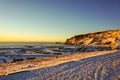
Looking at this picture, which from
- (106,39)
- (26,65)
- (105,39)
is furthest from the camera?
(105,39)

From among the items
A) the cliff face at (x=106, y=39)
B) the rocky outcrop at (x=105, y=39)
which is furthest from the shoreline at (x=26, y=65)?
the cliff face at (x=106, y=39)

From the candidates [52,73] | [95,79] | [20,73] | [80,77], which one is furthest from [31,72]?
[95,79]

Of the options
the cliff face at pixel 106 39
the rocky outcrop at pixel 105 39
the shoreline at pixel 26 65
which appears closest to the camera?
the shoreline at pixel 26 65

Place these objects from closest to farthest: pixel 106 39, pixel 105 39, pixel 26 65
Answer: pixel 26 65 < pixel 106 39 < pixel 105 39

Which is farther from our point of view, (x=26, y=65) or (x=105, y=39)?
(x=105, y=39)

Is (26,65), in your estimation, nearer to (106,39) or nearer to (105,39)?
(106,39)

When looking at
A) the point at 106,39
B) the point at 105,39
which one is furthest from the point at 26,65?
the point at 105,39

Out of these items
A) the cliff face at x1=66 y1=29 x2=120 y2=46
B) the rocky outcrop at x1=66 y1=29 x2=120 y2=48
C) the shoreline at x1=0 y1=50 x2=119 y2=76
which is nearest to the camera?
the shoreline at x1=0 y1=50 x2=119 y2=76

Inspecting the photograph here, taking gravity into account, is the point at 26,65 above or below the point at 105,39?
below

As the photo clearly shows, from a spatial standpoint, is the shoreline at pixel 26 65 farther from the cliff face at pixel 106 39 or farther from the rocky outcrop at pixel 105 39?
the cliff face at pixel 106 39

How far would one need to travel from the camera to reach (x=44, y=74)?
1376cm

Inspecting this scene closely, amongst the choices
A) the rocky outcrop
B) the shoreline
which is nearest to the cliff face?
the rocky outcrop

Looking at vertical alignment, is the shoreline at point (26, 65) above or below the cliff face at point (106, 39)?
below

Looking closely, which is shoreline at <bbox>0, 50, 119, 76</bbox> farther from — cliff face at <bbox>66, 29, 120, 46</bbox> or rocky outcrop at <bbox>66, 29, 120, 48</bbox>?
cliff face at <bbox>66, 29, 120, 46</bbox>
